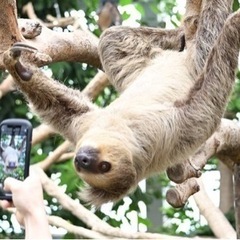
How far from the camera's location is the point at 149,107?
3.06 meters

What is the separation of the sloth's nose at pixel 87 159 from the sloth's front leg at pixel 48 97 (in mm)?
584

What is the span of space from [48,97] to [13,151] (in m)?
0.90

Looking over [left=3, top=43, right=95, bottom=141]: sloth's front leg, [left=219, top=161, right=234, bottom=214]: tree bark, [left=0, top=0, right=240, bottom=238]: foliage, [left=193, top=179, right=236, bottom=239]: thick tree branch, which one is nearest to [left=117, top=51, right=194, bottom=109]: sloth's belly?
[left=3, top=43, right=95, bottom=141]: sloth's front leg

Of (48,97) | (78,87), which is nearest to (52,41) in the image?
(48,97)

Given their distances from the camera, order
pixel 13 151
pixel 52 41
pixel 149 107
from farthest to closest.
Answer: pixel 52 41 < pixel 149 107 < pixel 13 151

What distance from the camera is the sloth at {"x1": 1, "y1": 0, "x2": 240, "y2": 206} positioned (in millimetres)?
2768

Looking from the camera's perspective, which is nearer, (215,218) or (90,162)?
(90,162)

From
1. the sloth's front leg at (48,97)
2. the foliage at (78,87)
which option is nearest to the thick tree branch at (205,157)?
the sloth's front leg at (48,97)

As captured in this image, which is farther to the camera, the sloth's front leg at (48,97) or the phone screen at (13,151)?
the sloth's front leg at (48,97)

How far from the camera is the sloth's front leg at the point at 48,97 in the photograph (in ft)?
10.3

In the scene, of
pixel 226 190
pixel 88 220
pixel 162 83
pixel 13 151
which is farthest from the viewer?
pixel 226 190

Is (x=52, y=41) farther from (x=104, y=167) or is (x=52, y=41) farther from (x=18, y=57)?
(x=104, y=167)

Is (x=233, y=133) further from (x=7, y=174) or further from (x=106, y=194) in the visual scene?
(x=7, y=174)

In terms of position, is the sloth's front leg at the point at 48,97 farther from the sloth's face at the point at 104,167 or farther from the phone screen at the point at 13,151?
the phone screen at the point at 13,151
